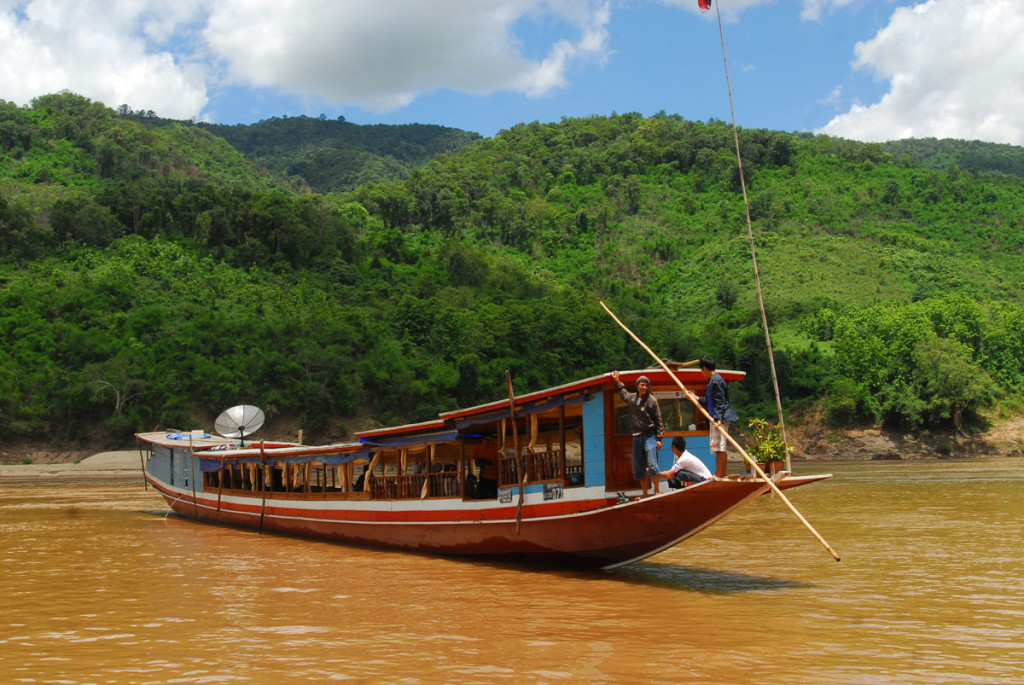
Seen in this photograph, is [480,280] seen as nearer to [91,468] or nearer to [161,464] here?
[91,468]

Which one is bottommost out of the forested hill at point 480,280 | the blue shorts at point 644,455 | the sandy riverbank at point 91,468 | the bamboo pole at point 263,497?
the sandy riverbank at point 91,468

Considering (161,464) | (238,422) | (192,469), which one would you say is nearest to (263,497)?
(238,422)

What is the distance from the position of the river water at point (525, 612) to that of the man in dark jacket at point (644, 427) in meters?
1.46

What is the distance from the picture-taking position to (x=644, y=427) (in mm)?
10328

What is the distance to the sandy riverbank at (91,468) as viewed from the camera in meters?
42.0

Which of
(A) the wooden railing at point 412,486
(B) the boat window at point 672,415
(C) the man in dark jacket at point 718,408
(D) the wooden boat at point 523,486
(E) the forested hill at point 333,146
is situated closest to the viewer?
(C) the man in dark jacket at point 718,408

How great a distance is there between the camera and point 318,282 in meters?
63.7

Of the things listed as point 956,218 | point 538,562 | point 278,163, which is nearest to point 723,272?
point 956,218

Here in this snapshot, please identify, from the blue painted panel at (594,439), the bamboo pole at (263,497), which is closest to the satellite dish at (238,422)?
the bamboo pole at (263,497)

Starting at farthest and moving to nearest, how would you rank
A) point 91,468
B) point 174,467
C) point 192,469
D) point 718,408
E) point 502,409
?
point 91,468 → point 174,467 → point 192,469 → point 502,409 → point 718,408

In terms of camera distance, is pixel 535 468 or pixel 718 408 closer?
pixel 718 408

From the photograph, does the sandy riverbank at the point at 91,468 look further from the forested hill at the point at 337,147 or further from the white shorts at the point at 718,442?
the forested hill at the point at 337,147

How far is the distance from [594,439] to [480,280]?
5963 cm

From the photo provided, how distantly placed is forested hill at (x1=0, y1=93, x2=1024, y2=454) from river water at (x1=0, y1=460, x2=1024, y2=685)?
35113mm
